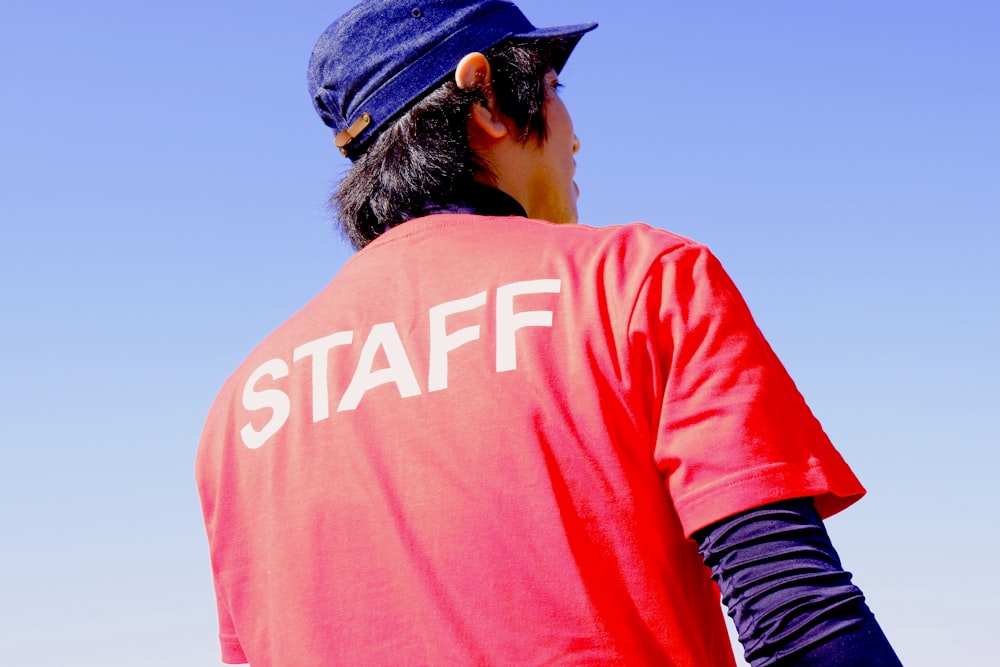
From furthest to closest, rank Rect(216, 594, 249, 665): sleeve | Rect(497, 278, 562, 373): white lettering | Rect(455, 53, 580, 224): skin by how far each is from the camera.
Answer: Rect(455, 53, 580, 224): skin
Rect(216, 594, 249, 665): sleeve
Rect(497, 278, 562, 373): white lettering

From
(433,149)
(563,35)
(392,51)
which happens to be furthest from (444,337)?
(563,35)

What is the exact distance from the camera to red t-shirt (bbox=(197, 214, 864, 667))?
1.99 m

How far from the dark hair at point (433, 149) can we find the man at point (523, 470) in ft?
0.10

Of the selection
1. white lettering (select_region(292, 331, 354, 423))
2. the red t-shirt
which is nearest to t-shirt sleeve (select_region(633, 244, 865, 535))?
the red t-shirt

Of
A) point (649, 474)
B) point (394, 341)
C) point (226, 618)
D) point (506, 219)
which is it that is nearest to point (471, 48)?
point (506, 219)

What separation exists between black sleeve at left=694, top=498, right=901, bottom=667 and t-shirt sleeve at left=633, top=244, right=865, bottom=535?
4cm

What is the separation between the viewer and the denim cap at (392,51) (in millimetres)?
2793

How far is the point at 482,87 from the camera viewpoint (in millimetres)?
2766

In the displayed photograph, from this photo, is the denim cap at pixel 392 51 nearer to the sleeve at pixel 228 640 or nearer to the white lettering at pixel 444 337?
the white lettering at pixel 444 337

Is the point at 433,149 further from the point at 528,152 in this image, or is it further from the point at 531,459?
the point at 531,459

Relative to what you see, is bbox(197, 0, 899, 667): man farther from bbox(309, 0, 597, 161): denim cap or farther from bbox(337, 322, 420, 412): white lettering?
bbox(309, 0, 597, 161): denim cap

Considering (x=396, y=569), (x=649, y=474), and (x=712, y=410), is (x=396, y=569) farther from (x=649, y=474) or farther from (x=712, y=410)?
(x=712, y=410)

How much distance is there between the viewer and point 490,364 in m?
2.17

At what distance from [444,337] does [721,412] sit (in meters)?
0.56
